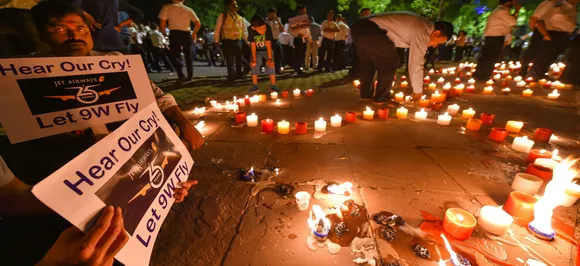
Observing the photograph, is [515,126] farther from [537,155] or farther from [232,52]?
[232,52]

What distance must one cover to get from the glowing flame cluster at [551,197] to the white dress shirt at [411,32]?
127 inches

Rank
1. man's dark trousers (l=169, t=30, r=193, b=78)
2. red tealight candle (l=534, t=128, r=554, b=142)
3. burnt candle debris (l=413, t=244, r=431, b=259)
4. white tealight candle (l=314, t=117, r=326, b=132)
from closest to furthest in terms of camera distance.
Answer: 1. burnt candle debris (l=413, t=244, r=431, b=259)
2. red tealight candle (l=534, t=128, r=554, b=142)
3. white tealight candle (l=314, t=117, r=326, b=132)
4. man's dark trousers (l=169, t=30, r=193, b=78)

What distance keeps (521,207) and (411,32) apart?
12.0 feet

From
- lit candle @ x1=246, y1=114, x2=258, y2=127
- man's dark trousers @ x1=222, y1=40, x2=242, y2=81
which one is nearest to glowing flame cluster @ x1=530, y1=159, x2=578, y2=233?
lit candle @ x1=246, y1=114, x2=258, y2=127

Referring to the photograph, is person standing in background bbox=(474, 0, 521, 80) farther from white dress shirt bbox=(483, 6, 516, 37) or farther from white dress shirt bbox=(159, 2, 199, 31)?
white dress shirt bbox=(159, 2, 199, 31)

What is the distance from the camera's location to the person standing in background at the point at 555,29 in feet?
→ 22.4

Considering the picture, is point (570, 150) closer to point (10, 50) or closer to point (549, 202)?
point (549, 202)

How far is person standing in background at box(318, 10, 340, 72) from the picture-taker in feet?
32.9

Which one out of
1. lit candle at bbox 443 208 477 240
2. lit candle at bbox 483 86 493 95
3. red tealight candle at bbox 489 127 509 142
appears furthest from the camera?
lit candle at bbox 483 86 493 95

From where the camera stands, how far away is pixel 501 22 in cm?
752

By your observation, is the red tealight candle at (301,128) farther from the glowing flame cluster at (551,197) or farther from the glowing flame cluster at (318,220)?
the glowing flame cluster at (551,197)

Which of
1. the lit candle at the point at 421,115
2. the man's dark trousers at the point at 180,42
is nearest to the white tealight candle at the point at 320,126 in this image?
the lit candle at the point at 421,115

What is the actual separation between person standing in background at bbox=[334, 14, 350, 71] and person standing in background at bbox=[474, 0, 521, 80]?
4.81 meters

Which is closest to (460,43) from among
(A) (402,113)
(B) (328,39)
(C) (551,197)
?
(B) (328,39)
